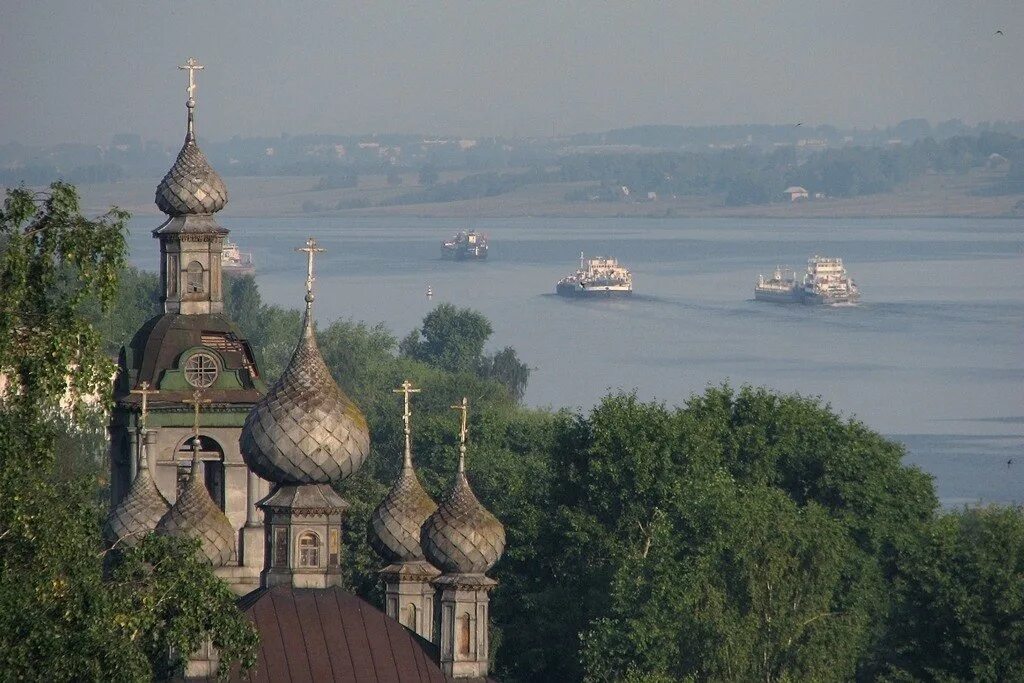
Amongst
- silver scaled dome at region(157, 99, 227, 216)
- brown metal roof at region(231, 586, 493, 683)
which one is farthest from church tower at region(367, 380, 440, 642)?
silver scaled dome at region(157, 99, 227, 216)

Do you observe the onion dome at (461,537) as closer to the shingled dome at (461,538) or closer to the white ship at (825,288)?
the shingled dome at (461,538)

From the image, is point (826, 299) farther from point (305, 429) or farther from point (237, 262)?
point (305, 429)

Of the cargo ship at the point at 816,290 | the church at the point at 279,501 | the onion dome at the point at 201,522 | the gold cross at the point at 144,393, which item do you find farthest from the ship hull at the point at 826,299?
the onion dome at the point at 201,522

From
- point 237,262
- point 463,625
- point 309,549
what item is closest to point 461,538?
point 463,625

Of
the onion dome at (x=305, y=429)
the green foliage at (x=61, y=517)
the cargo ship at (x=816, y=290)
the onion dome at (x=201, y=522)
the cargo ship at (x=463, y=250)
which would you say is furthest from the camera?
the cargo ship at (x=463, y=250)

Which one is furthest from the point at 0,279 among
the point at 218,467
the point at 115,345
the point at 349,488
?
the point at 115,345

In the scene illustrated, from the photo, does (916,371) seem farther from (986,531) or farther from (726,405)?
(986,531)
